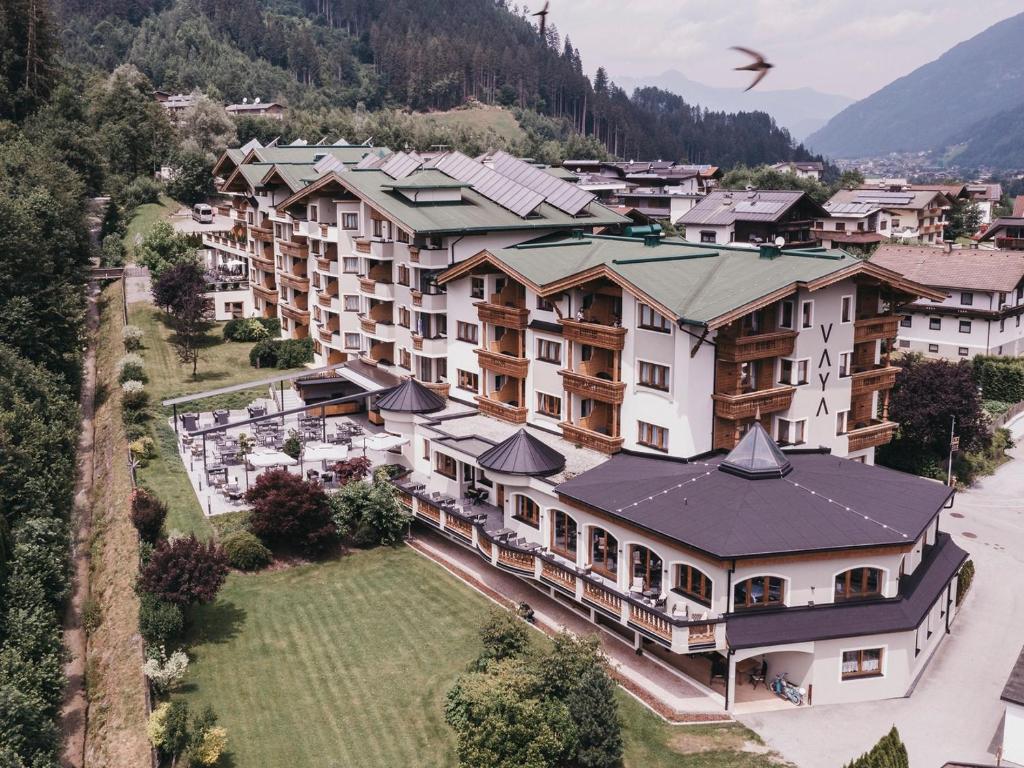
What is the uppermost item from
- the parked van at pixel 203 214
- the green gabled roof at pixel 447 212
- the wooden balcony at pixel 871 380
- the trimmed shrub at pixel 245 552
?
the green gabled roof at pixel 447 212

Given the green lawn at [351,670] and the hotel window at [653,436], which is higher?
the hotel window at [653,436]

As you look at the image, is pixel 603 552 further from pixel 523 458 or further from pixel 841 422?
pixel 841 422

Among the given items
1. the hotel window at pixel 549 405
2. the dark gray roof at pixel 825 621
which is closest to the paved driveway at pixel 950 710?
the dark gray roof at pixel 825 621

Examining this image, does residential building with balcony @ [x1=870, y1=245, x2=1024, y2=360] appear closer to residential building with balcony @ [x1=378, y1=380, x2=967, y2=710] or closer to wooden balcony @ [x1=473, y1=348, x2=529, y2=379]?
wooden balcony @ [x1=473, y1=348, x2=529, y2=379]

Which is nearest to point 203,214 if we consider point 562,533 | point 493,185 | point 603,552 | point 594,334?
point 493,185

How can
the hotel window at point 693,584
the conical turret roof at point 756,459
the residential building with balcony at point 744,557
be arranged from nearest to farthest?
the residential building with balcony at point 744,557
the hotel window at point 693,584
the conical turret roof at point 756,459

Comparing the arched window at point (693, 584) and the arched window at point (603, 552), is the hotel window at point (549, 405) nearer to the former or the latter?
the arched window at point (603, 552)

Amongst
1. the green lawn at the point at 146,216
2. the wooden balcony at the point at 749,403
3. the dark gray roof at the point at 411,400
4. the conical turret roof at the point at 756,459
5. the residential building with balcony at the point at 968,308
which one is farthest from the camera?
the green lawn at the point at 146,216
